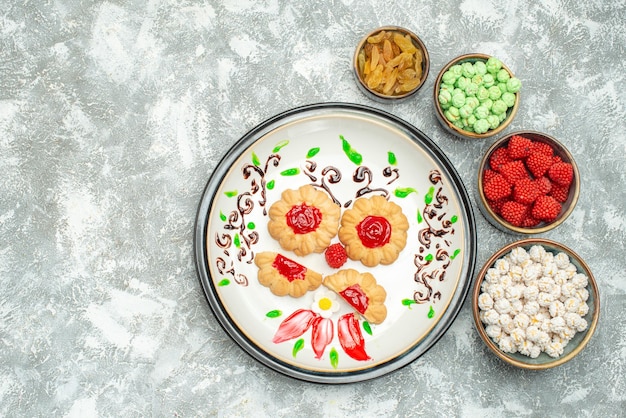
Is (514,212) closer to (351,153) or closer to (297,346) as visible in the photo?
(351,153)

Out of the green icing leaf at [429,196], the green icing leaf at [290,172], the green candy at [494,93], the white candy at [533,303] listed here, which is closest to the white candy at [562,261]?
the white candy at [533,303]

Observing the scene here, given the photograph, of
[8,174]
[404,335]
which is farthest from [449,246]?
[8,174]

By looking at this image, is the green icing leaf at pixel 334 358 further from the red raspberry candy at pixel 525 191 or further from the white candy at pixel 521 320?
the red raspberry candy at pixel 525 191

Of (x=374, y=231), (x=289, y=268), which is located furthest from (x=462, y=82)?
(x=289, y=268)

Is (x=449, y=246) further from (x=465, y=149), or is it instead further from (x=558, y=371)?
(x=558, y=371)

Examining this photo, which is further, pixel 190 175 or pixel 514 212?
pixel 190 175

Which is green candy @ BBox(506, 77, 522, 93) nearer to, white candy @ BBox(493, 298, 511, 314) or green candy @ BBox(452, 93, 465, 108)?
green candy @ BBox(452, 93, 465, 108)
